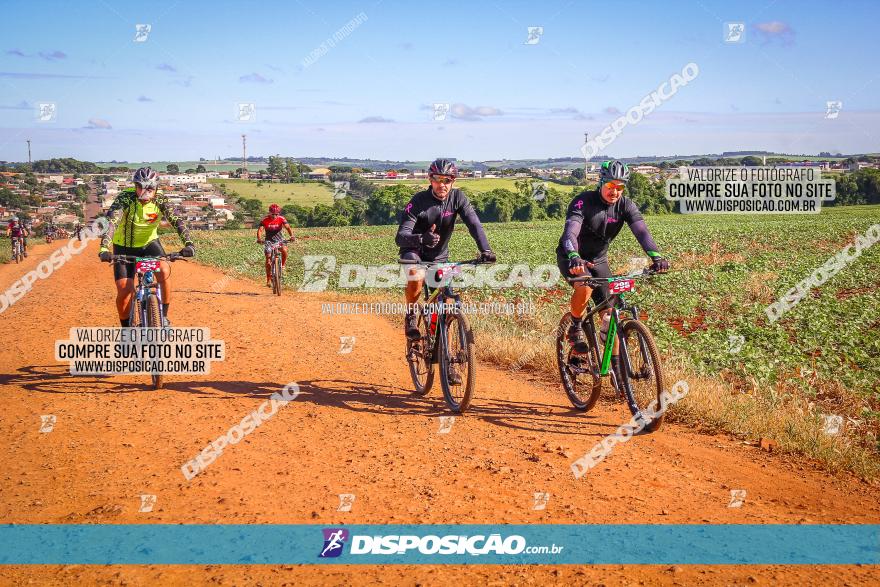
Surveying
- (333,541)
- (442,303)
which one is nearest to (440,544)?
(333,541)

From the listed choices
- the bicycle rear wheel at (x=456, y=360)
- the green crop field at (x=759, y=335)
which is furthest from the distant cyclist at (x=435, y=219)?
the green crop field at (x=759, y=335)

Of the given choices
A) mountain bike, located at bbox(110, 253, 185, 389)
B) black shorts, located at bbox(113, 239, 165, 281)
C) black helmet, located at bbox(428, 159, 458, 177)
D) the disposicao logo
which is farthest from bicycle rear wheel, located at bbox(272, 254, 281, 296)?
the disposicao logo

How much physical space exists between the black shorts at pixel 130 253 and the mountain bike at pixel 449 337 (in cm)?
369

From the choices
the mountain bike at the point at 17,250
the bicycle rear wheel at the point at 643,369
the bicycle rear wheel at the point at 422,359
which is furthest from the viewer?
the mountain bike at the point at 17,250

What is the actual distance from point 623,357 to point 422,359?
8.73 ft

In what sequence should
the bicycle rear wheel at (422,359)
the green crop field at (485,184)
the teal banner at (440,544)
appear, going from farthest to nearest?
the green crop field at (485,184) → the bicycle rear wheel at (422,359) → the teal banner at (440,544)

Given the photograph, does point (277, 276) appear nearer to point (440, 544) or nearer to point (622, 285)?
point (622, 285)

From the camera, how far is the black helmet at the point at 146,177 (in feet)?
27.6

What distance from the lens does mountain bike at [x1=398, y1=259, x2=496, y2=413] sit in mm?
7215

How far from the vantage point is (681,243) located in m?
39.3

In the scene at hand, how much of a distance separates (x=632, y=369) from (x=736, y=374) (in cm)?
452

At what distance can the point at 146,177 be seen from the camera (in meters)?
8.47

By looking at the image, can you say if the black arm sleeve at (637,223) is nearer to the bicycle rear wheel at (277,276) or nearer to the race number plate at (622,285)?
the race number plate at (622,285)

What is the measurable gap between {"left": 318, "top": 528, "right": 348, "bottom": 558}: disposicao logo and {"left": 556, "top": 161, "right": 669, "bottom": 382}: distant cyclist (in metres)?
3.61
